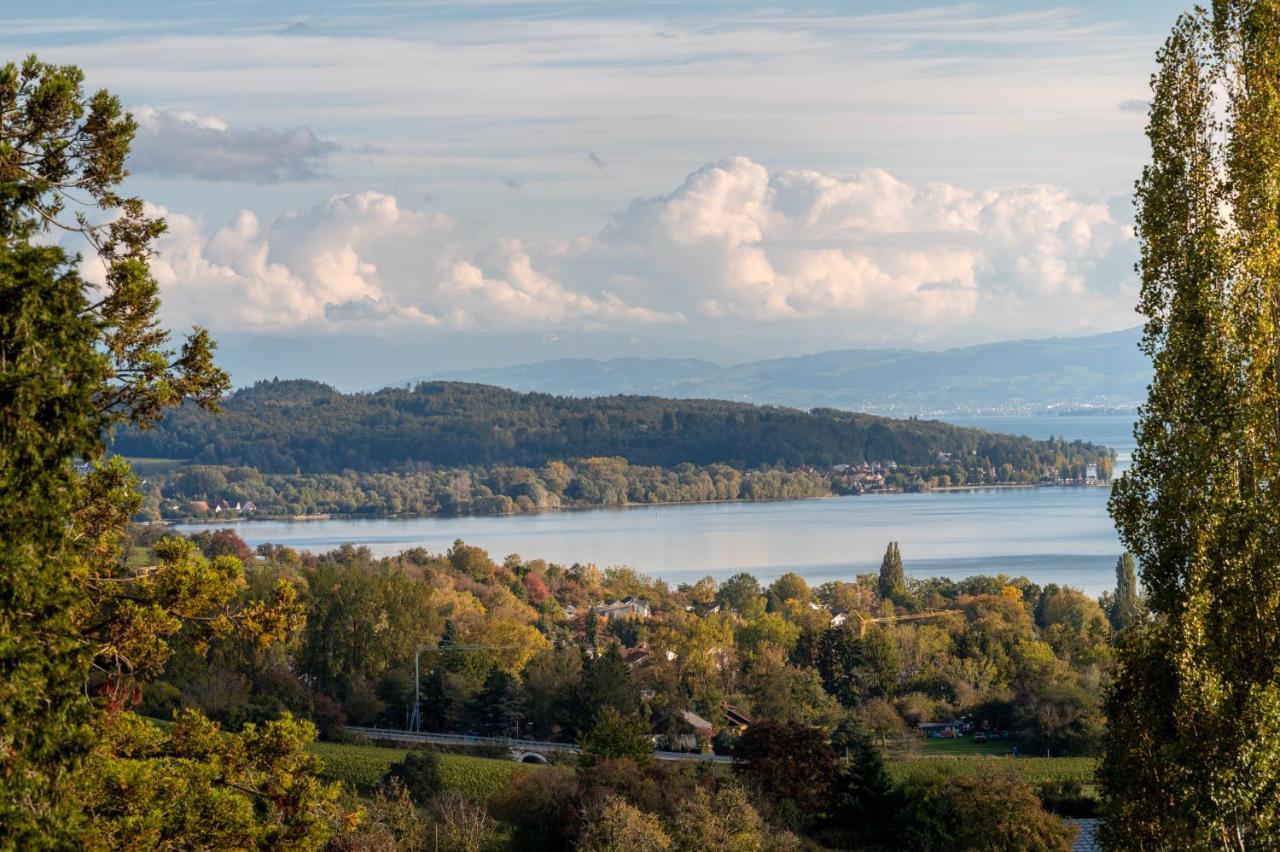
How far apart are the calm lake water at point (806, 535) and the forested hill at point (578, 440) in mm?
12706

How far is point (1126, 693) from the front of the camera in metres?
9.05

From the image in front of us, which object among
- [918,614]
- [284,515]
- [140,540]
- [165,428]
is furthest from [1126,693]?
[165,428]

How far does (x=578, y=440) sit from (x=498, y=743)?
116 m

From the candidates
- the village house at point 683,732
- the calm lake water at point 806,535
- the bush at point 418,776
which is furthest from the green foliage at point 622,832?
the calm lake water at point 806,535

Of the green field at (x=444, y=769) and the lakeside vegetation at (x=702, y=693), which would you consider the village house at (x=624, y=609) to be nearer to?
the lakeside vegetation at (x=702, y=693)

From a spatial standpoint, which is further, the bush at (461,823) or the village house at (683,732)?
the village house at (683,732)

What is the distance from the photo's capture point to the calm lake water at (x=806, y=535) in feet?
249

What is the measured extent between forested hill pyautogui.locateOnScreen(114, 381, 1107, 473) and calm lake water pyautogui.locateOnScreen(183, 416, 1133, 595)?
12706 millimetres

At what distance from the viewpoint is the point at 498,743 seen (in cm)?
3353

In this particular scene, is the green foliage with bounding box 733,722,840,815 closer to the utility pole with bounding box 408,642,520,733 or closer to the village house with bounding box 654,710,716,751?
the village house with bounding box 654,710,716,751

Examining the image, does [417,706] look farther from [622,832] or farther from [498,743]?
[622,832]

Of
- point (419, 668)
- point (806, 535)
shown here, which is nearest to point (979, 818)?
point (419, 668)

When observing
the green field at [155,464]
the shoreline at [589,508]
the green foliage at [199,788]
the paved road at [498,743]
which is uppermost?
the green field at [155,464]

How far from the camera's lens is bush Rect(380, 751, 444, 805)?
27578mm
